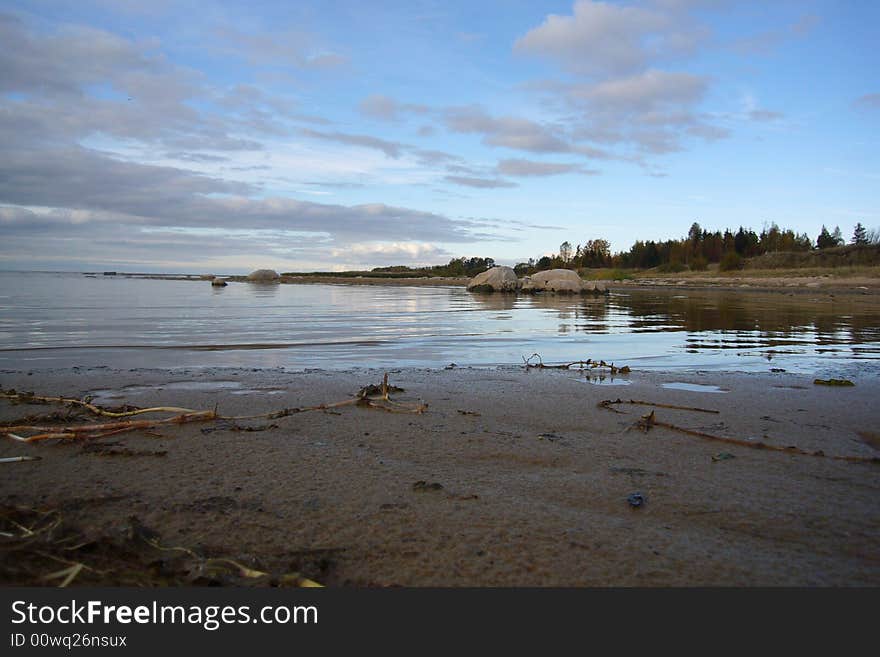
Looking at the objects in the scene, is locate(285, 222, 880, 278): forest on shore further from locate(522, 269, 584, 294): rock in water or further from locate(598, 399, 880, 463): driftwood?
locate(598, 399, 880, 463): driftwood

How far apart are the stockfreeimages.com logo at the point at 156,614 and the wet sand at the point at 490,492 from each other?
20 centimetres

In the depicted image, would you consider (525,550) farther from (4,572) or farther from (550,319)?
(550,319)

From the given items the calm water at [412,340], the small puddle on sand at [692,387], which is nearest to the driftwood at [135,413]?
the calm water at [412,340]

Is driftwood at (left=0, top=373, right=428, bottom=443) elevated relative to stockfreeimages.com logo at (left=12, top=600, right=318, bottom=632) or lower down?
elevated

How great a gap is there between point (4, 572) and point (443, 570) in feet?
4.93

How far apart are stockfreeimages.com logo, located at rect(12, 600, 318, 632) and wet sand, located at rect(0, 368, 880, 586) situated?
20 cm

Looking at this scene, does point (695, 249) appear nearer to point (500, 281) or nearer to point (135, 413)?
point (500, 281)

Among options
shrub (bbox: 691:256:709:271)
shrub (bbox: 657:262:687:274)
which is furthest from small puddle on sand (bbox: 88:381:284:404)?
shrub (bbox: 691:256:709:271)

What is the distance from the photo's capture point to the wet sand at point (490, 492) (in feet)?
7.32

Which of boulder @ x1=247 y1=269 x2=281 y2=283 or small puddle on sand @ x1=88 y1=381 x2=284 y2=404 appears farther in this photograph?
boulder @ x1=247 y1=269 x2=281 y2=283

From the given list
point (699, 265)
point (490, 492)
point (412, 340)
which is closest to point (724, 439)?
point (490, 492)

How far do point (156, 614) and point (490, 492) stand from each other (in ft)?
5.53

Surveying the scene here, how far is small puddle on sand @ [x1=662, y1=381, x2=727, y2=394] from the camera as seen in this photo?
6.16 m

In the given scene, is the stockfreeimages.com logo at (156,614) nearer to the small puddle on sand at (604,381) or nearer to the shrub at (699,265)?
the small puddle on sand at (604,381)
